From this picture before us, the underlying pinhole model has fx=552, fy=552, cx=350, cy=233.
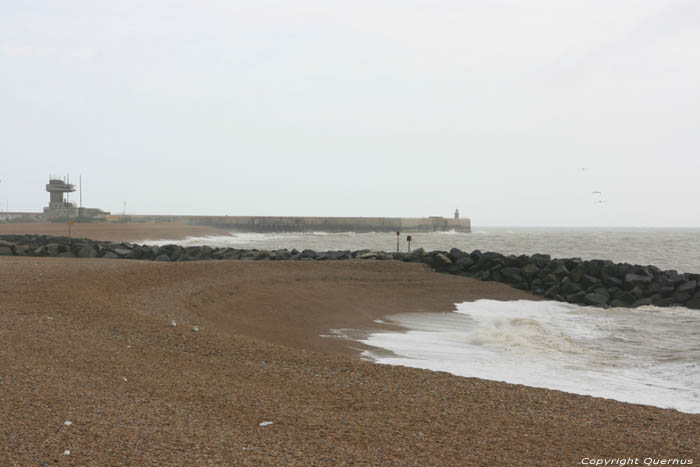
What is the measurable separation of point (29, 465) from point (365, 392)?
9.88ft

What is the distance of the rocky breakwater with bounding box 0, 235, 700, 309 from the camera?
1595 centimetres

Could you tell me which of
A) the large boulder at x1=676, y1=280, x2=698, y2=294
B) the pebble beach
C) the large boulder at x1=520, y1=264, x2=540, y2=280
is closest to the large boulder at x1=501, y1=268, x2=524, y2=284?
the large boulder at x1=520, y1=264, x2=540, y2=280

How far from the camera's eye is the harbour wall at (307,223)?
284 feet

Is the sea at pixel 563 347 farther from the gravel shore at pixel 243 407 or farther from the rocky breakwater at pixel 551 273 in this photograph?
the gravel shore at pixel 243 407

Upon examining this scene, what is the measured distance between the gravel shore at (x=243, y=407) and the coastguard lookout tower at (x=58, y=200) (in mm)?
71526

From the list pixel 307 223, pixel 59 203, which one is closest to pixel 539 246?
pixel 307 223

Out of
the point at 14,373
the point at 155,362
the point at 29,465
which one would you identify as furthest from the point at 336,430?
the point at 14,373

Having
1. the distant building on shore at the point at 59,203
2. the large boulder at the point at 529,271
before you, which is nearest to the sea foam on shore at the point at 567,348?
the large boulder at the point at 529,271

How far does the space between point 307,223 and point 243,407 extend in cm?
8318

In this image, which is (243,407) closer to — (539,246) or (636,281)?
(636,281)

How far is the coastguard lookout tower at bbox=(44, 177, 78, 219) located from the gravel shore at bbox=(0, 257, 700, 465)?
71.5 meters

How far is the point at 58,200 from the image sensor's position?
74.1m

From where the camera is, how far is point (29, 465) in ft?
12.1

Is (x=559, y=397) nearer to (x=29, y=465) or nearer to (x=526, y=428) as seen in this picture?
(x=526, y=428)
